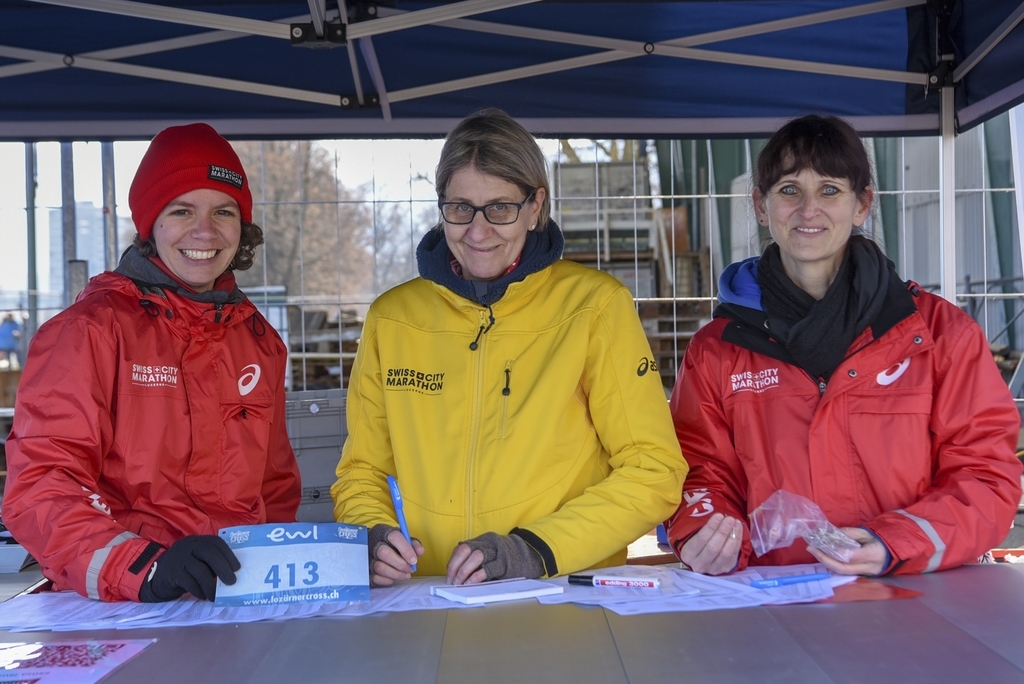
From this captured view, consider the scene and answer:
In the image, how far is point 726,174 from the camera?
898cm

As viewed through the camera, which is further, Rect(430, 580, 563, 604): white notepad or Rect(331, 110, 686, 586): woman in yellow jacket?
Rect(331, 110, 686, 586): woman in yellow jacket

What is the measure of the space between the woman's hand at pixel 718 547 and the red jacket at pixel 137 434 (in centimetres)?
111

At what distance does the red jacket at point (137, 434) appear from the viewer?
2029 millimetres

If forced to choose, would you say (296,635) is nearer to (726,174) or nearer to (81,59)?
(81,59)

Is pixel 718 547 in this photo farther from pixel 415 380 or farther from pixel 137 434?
pixel 137 434

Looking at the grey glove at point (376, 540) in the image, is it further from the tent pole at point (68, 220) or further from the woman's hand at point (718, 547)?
the tent pole at point (68, 220)

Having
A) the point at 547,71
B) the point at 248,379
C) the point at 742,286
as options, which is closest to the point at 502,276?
the point at 742,286

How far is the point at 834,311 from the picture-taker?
Answer: 232 cm

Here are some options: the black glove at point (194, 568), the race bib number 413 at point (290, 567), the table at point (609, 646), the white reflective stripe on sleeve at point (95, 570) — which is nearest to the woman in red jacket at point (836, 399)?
the table at point (609, 646)

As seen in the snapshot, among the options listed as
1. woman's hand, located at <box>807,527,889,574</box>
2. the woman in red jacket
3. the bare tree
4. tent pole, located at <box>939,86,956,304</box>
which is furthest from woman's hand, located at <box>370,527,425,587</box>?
the bare tree

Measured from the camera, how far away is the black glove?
1.80 meters

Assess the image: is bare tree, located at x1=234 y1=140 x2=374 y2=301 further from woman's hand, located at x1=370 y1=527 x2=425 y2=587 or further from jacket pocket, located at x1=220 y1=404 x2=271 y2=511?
woman's hand, located at x1=370 y1=527 x2=425 y2=587

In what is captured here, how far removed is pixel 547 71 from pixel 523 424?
1.64m

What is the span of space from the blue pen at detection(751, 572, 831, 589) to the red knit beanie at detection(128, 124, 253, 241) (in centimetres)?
164
